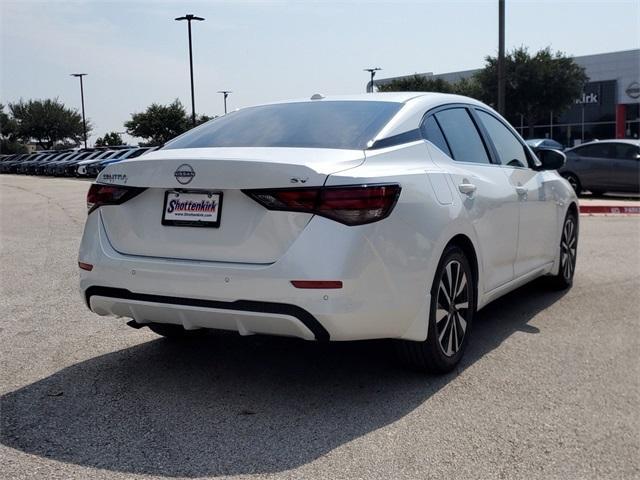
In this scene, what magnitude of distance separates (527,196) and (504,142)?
0.47m

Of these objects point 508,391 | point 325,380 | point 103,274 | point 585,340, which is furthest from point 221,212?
point 585,340

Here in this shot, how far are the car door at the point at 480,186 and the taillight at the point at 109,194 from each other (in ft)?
5.74

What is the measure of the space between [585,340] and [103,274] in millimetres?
3208

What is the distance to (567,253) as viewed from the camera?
6727 millimetres

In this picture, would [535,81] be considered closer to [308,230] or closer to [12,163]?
[12,163]

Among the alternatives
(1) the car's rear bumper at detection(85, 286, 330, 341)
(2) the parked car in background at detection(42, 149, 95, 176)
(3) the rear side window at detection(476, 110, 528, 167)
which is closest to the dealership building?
(2) the parked car in background at detection(42, 149, 95, 176)

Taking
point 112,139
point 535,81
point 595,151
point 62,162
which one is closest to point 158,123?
point 112,139

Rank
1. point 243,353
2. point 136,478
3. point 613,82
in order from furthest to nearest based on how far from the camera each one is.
Result: point 613,82 → point 243,353 → point 136,478

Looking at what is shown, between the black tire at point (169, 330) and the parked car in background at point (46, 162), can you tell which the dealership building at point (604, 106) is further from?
the black tire at point (169, 330)

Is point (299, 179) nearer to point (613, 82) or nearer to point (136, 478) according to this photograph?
point (136, 478)

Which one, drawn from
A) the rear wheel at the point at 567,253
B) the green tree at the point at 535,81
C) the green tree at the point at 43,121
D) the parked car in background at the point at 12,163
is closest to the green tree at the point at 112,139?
the green tree at the point at 43,121

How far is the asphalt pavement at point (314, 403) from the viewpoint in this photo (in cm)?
317

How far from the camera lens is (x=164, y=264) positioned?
12.6 feet

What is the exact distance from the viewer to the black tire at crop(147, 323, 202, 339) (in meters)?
4.81
